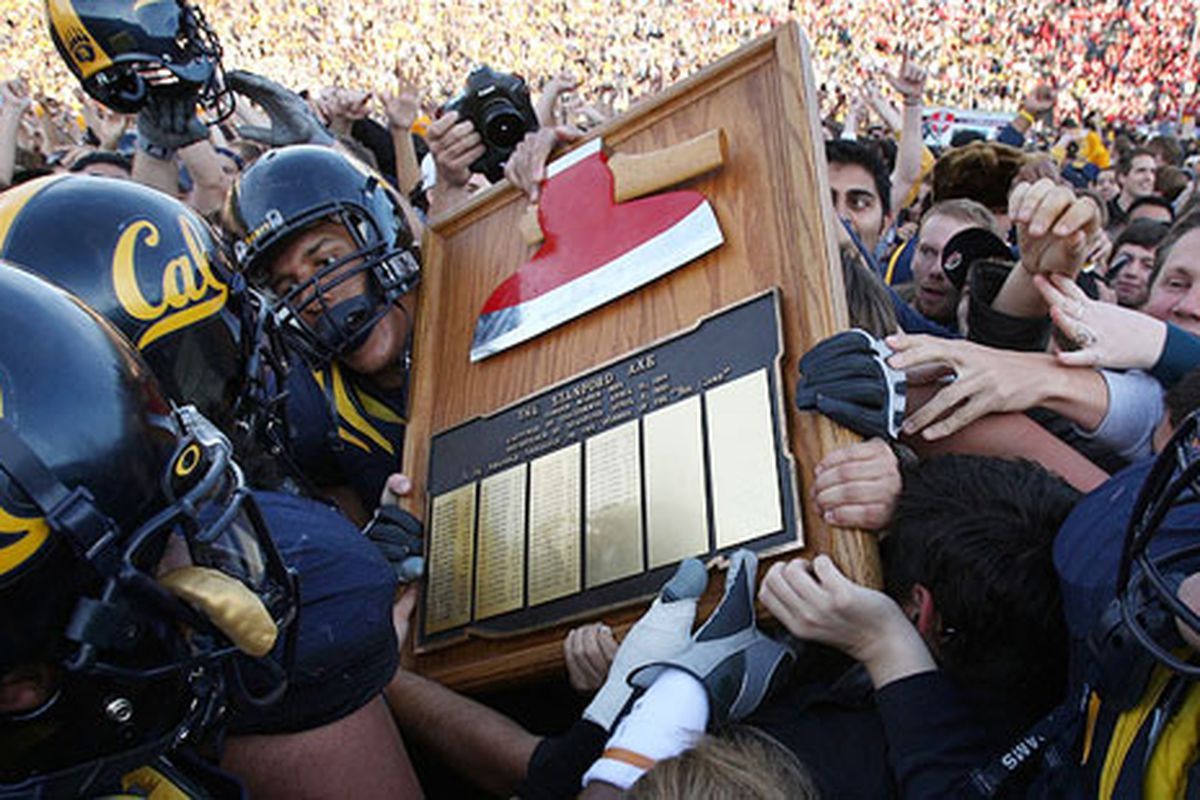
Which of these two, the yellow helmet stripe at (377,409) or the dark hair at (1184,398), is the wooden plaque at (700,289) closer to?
the yellow helmet stripe at (377,409)

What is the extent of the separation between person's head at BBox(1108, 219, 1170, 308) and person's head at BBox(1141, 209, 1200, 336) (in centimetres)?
187

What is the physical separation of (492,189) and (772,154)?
810 millimetres

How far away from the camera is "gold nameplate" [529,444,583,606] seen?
1.78 m

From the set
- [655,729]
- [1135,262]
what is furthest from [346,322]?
[1135,262]

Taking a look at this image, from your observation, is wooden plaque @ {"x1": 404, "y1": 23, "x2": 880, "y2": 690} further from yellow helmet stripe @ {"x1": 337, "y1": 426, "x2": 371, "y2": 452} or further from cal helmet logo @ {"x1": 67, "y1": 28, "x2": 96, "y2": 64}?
cal helmet logo @ {"x1": 67, "y1": 28, "x2": 96, "y2": 64}

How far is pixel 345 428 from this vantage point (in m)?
2.32

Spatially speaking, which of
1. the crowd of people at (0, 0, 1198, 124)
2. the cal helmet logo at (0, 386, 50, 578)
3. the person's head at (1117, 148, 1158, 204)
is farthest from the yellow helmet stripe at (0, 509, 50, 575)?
the crowd of people at (0, 0, 1198, 124)

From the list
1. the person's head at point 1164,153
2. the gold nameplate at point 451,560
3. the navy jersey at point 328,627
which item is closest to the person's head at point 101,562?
the navy jersey at point 328,627

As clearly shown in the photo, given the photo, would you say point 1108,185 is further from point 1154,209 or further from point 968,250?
point 968,250

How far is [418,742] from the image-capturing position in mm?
1898

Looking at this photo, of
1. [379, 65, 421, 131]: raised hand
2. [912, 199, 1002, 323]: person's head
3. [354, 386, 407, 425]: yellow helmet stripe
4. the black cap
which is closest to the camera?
[354, 386, 407, 425]: yellow helmet stripe

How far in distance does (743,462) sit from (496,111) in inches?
59.5

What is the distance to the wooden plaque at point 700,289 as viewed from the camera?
1.58 m

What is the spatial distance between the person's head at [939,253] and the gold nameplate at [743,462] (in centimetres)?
194
